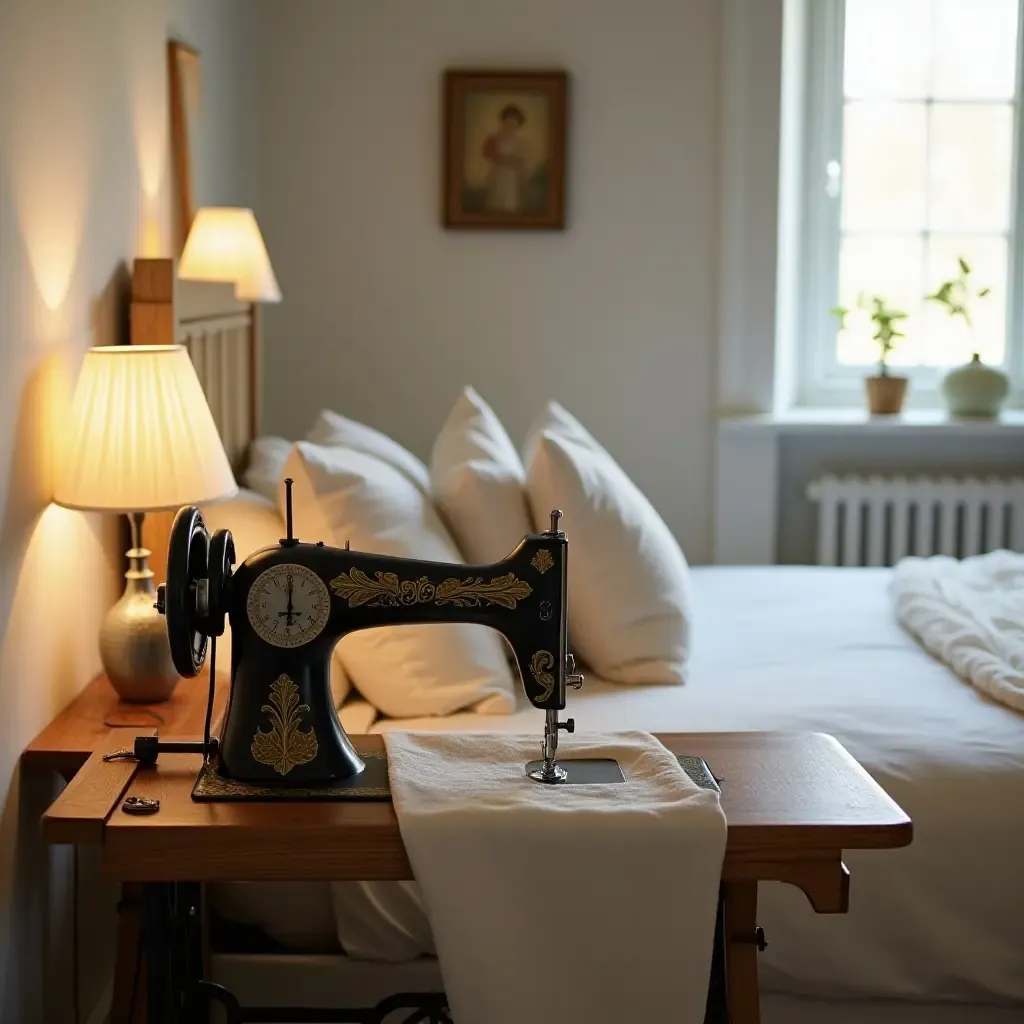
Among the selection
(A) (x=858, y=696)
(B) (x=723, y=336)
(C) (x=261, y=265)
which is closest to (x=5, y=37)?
(C) (x=261, y=265)

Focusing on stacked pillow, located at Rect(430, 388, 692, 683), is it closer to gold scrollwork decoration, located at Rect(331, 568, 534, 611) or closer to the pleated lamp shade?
the pleated lamp shade

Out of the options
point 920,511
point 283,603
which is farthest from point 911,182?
point 283,603

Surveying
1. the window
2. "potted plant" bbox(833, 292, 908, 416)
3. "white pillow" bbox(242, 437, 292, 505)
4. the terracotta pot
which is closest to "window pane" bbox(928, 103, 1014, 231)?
the window

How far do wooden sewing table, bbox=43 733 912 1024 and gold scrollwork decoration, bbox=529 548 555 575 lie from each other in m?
0.29

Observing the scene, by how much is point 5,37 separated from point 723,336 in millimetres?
2169

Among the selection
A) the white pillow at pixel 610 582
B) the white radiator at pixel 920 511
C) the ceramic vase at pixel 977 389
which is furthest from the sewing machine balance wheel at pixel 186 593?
the ceramic vase at pixel 977 389

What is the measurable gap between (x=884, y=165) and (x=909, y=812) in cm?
227

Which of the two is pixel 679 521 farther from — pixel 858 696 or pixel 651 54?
pixel 858 696

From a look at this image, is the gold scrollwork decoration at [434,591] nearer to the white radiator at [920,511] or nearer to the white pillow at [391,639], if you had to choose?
the white pillow at [391,639]

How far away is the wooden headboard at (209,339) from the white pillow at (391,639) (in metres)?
0.28

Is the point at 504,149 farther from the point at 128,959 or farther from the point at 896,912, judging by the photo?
the point at 128,959

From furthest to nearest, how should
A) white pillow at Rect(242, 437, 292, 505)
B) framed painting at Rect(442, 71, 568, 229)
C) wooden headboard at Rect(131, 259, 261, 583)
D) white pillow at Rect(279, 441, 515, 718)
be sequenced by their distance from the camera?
framed painting at Rect(442, 71, 568, 229)
white pillow at Rect(242, 437, 292, 505)
wooden headboard at Rect(131, 259, 261, 583)
white pillow at Rect(279, 441, 515, 718)

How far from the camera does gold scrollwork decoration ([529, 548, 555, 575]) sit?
1608 mm

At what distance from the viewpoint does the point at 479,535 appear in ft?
7.84
